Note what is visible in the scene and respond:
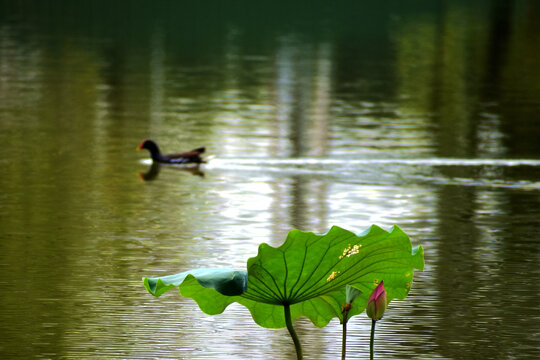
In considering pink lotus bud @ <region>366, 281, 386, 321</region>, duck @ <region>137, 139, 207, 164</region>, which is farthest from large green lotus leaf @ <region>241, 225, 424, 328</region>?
duck @ <region>137, 139, 207, 164</region>

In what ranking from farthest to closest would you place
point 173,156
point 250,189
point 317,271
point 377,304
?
point 173,156
point 250,189
point 317,271
point 377,304

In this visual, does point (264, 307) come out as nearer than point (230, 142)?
Yes

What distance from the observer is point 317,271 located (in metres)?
4.57

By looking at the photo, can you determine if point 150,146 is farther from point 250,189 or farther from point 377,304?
point 377,304

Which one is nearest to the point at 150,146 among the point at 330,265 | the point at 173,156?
the point at 173,156

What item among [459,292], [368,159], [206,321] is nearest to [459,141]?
[368,159]

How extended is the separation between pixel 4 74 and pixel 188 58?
274 inches

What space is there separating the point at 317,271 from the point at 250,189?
27.9 feet

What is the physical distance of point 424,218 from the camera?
11477mm

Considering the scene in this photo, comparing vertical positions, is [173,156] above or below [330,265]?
below

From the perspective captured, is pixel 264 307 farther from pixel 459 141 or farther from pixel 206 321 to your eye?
pixel 459 141

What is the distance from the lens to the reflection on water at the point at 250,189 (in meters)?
7.67

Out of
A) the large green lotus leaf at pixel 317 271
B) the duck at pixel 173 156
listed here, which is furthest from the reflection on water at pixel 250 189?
the large green lotus leaf at pixel 317 271

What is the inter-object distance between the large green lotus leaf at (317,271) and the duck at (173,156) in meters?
9.82
